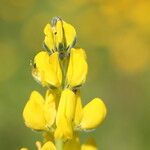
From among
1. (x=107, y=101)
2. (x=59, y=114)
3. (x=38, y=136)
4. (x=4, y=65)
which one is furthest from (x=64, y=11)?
(x=59, y=114)

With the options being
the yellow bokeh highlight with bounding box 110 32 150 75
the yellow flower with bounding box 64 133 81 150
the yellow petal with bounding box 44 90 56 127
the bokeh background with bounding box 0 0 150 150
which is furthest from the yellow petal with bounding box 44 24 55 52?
the yellow bokeh highlight with bounding box 110 32 150 75

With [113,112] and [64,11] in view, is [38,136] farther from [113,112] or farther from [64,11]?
[64,11]

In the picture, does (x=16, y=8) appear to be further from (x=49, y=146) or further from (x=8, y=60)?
(x=49, y=146)

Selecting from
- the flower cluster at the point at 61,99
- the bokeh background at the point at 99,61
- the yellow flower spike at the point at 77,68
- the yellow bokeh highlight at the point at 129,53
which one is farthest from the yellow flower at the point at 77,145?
the yellow bokeh highlight at the point at 129,53

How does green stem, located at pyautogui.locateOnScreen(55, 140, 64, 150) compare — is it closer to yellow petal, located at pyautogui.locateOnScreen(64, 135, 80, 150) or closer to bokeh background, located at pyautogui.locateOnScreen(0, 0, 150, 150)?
yellow petal, located at pyautogui.locateOnScreen(64, 135, 80, 150)

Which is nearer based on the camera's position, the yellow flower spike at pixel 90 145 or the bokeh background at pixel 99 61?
the yellow flower spike at pixel 90 145

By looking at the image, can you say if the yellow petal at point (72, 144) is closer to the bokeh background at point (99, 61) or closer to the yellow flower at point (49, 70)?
the yellow flower at point (49, 70)
